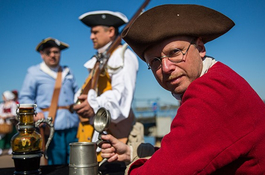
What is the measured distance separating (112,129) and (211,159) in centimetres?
186

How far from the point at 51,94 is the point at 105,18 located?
155 cm

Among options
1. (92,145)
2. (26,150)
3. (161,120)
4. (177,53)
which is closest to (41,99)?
(26,150)

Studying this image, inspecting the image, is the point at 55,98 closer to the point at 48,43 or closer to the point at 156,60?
the point at 48,43

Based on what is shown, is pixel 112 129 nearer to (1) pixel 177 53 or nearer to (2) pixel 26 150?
(2) pixel 26 150

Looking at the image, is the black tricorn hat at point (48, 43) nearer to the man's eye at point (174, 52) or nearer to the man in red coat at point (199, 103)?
the man in red coat at point (199, 103)

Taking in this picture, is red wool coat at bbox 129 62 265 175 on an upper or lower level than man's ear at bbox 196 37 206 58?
lower

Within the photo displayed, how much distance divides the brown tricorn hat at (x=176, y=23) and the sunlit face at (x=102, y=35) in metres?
1.95

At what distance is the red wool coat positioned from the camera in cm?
105

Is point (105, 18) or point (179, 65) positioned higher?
point (105, 18)

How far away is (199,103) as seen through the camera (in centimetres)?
109

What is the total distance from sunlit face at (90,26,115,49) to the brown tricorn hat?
6.39ft

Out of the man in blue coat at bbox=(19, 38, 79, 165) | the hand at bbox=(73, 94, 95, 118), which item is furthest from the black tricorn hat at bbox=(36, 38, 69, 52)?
the hand at bbox=(73, 94, 95, 118)

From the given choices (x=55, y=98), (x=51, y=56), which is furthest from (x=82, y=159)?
(x=51, y=56)

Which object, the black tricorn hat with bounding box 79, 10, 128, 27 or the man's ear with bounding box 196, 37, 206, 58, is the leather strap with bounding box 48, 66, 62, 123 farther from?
the man's ear with bounding box 196, 37, 206, 58
